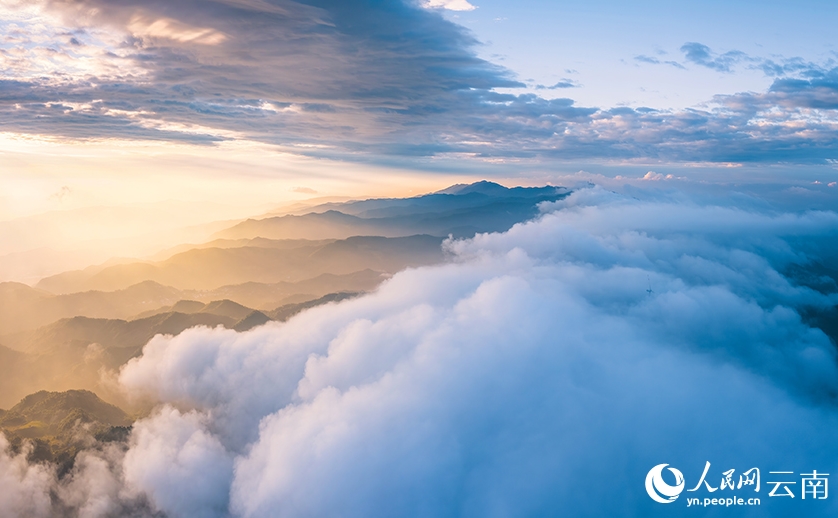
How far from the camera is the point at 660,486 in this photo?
6230 inches

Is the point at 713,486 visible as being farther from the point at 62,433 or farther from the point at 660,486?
the point at 62,433

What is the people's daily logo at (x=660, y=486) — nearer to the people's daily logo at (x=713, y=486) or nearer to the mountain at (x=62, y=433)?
the people's daily logo at (x=713, y=486)

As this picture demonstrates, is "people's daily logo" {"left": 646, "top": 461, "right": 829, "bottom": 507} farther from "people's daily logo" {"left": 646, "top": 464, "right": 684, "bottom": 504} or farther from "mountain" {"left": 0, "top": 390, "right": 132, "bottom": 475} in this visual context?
"mountain" {"left": 0, "top": 390, "right": 132, "bottom": 475}

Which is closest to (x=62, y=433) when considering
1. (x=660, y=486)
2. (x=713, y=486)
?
(x=660, y=486)

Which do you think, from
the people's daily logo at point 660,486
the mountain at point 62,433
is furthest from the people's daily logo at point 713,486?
the mountain at point 62,433

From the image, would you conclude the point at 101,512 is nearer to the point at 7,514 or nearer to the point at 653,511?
the point at 7,514

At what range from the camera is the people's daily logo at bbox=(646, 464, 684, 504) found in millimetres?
147625

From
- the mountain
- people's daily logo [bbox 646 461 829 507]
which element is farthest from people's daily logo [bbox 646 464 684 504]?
the mountain

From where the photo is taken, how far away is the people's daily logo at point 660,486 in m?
148

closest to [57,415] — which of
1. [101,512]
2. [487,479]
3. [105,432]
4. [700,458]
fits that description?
[105,432]

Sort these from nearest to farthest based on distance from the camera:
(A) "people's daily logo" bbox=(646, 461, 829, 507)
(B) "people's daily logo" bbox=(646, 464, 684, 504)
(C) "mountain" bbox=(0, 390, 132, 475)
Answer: (B) "people's daily logo" bbox=(646, 464, 684, 504)
(A) "people's daily logo" bbox=(646, 461, 829, 507)
(C) "mountain" bbox=(0, 390, 132, 475)

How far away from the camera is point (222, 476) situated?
169875mm

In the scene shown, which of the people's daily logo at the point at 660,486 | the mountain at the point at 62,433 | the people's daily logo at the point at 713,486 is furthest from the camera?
the mountain at the point at 62,433

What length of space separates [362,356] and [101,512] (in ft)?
335
